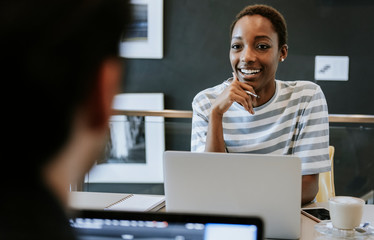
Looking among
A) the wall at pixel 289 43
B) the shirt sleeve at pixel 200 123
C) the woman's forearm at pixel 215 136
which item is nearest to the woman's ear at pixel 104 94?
the woman's forearm at pixel 215 136

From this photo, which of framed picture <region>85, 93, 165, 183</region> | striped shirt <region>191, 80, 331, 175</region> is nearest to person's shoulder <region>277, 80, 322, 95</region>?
striped shirt <region>191, 80, 331, 175</region>

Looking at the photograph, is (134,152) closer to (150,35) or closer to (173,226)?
(150,35)

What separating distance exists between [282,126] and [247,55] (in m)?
0.33

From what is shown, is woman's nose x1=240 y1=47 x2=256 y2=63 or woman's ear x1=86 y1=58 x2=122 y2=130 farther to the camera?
woman's nose x1=240 y1=47 x2=256 y2=63

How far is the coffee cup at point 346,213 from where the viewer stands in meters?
1.44

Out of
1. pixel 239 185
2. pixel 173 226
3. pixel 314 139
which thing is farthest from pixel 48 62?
pixel 314 139

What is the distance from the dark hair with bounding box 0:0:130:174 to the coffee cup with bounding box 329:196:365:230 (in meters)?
1.16

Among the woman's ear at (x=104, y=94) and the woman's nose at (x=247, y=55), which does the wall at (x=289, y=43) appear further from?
the woman's ear at (x=104, y=94)

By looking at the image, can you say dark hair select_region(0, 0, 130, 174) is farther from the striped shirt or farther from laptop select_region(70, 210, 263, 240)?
the striped shirt

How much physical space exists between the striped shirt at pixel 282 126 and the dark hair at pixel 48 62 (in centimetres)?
168

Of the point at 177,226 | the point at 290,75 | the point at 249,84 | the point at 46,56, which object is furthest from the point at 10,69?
the point at 290,75

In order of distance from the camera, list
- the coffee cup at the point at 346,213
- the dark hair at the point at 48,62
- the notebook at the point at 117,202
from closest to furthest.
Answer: the dark hair at the point at 48,62 → the coffee cup at the point at 346,213 → the notebook at the point at 117,202

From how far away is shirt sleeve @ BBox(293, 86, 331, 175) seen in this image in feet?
6.61

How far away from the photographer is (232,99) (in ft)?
6.79
